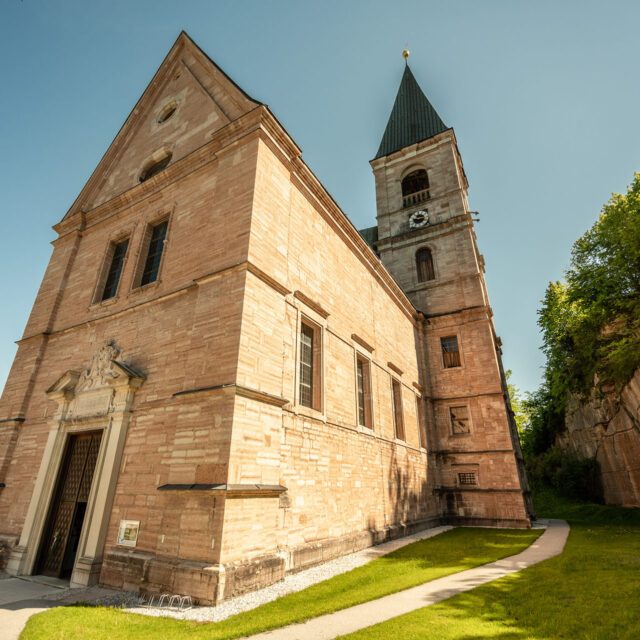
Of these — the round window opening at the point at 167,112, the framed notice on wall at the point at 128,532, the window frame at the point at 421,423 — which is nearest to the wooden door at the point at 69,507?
the framed notice on wall at the point at 128,532

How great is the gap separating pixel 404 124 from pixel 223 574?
103 feet

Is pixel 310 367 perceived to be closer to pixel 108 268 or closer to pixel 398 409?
pixel 398 409

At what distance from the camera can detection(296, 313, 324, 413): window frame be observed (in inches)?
374

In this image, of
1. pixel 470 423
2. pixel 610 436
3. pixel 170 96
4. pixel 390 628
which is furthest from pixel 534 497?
pixel 170 96

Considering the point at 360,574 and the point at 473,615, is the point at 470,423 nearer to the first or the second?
the point at 360,574

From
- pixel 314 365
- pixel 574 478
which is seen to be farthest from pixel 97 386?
pixel 574 478

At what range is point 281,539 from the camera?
7.67 metres

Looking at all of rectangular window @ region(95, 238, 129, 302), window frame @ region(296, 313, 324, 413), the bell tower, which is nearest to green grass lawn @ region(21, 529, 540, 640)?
window frame @ region(296, 313, 324, 413)

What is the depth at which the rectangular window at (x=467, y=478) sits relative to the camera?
55.3ft

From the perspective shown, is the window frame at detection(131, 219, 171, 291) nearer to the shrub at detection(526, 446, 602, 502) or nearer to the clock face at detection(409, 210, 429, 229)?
the clock face at detection(409, 210, 429, 229)

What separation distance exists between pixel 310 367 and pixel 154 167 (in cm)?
920

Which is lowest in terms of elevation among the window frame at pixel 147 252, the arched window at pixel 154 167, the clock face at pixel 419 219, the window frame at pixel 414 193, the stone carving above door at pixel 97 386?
the stone carving above door at pixel 97 386

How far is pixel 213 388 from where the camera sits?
7059 mm

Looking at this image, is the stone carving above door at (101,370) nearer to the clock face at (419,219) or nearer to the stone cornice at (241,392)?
the stone cornice at (241,392)
